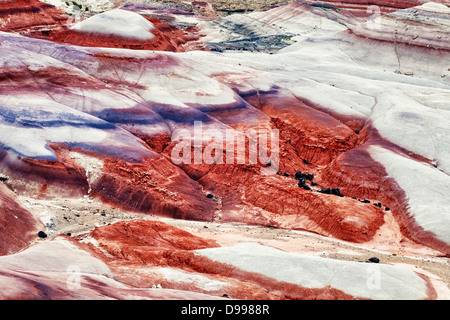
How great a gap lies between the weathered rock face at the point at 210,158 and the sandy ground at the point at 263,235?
517mm

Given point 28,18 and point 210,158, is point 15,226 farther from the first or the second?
point 28,18

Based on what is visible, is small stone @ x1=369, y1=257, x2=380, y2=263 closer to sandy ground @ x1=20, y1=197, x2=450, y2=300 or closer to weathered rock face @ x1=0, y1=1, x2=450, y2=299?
sandy ground @ x1=20, y1=197, x2=450, y2=300

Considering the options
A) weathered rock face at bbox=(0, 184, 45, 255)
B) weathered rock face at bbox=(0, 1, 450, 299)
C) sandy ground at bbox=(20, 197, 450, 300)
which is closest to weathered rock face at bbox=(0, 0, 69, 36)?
weathered rock face at bbox=(0, 1, 450, 299)

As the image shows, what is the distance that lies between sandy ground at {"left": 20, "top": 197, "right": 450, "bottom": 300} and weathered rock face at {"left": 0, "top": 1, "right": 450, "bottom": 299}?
517 millimetres

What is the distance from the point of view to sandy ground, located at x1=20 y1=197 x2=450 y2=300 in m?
23.1

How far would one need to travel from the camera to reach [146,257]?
19.5 m

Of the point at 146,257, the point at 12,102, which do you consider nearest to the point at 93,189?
the point at 12,102

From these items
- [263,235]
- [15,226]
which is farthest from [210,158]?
[15,226]

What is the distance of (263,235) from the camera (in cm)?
2597

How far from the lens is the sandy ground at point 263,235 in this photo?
23078 mm

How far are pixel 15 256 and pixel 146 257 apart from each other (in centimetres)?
430

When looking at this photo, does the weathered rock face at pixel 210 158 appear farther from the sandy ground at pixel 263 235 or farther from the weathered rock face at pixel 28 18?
the weathered rock face at pixel 28 18

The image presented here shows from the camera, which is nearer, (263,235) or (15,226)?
(15,226)

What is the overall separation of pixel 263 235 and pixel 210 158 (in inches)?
324
